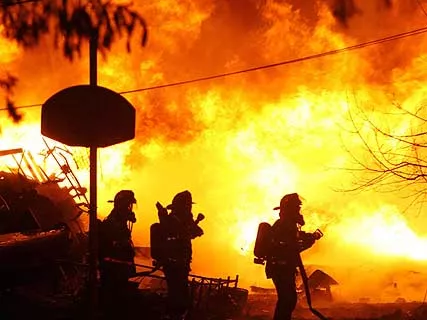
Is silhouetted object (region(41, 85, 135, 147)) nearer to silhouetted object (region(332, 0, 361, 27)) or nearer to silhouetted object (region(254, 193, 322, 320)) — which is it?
silhouetted object (region(254, 193, 322, 320))

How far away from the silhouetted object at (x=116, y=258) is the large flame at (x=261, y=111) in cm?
1008

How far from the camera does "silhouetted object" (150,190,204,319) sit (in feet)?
28.0

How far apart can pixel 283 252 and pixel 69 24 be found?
319 inches

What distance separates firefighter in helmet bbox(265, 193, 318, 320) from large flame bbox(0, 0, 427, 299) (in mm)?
8900

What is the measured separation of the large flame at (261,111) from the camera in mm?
17750

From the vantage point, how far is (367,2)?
1808 centimetres

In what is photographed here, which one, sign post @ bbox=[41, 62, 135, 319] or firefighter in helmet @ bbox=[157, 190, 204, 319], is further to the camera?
firefighter in helmet @ bbox=[157, 190, 204, 319]

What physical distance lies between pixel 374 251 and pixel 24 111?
12665mm

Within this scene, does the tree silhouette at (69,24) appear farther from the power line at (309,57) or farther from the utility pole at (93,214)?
the utility pole at (93,214)

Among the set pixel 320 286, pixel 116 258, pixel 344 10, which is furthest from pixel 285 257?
pixel 344 10

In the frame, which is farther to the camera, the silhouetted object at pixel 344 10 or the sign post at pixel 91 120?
the silhouetted object at pixel 344 10

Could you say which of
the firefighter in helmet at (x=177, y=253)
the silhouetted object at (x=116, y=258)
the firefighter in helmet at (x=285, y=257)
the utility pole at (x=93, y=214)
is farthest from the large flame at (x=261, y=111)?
the utility pole at (x=93, y=214)

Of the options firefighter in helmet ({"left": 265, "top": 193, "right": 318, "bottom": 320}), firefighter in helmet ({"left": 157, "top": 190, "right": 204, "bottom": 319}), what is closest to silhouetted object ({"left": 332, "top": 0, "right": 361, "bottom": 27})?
firefighter in helmet ({"left": 265, "top": 193, "right": 318, "bottom": 320})

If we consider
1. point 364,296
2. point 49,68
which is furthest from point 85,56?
point 364,296
